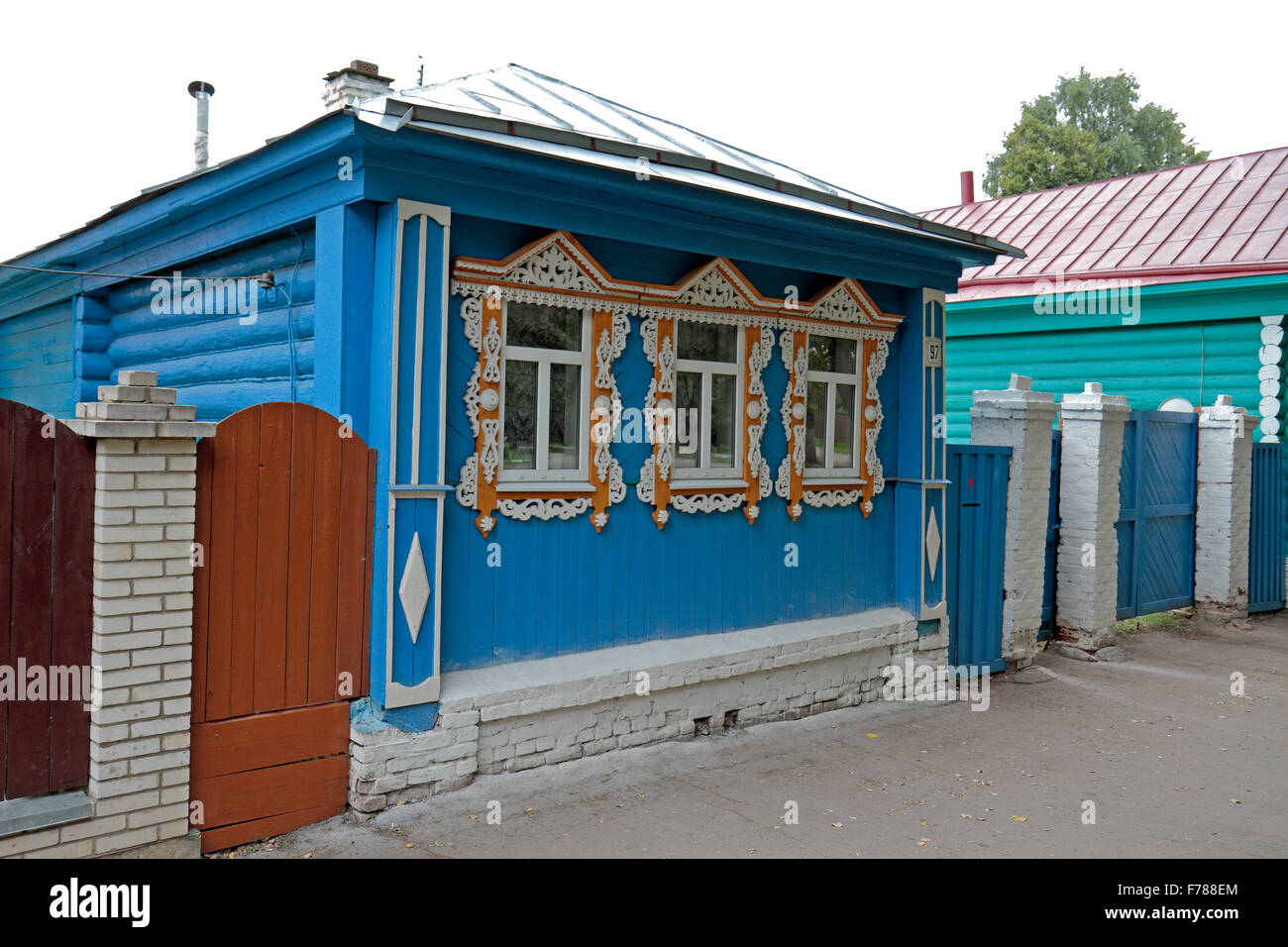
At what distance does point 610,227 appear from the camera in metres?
5.59

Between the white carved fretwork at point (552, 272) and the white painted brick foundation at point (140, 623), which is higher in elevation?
the white carved fretwork at point (552, 272)

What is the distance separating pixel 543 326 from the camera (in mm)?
5523

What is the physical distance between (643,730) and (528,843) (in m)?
1.49

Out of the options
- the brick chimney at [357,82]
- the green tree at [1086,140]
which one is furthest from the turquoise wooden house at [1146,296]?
the green tree at [1086,140]

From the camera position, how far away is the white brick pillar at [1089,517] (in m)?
8.74

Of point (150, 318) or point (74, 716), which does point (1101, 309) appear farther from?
point (74, 716)

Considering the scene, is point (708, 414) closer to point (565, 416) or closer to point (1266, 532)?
point (565, 416)

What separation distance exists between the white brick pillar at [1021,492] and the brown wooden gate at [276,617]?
5365mm

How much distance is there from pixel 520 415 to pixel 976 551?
4.23 meters

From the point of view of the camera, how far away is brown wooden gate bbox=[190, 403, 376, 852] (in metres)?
4.25

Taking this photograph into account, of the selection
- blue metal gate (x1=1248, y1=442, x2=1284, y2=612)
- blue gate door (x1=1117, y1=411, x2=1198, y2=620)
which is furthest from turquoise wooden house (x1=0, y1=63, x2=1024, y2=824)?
blue metal gate (x1=1248, y1=442, x2=1284, y2=612)

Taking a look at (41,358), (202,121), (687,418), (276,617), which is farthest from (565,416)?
(41,358)

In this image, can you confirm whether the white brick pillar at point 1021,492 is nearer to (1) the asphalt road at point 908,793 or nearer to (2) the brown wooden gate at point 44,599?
(1) the asphalt road at point 908,793

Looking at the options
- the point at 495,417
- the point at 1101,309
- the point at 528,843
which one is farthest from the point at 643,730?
the point at 1101,309
